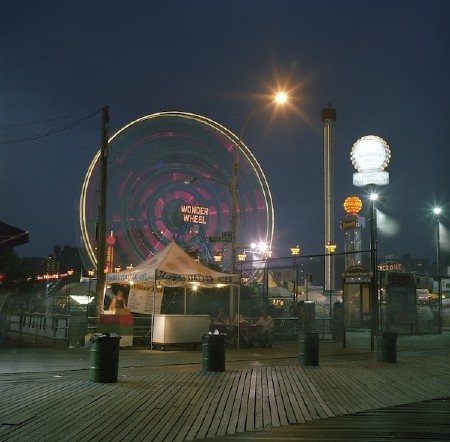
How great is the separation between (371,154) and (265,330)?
7.23m

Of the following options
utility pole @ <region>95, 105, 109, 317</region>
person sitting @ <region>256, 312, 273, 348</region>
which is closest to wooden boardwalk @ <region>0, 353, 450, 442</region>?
person sitting @ <region>256, 312, 273, 348</region>

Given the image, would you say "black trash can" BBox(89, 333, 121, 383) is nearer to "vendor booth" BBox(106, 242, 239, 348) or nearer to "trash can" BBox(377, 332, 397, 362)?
"trash can" BBox(377, 332, 397, 362)

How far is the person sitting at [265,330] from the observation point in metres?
22.2

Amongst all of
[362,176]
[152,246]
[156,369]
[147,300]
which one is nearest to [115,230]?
[152,246]

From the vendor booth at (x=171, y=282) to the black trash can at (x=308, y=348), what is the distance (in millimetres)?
6146

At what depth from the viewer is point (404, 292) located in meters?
25.4

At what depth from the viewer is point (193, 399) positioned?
10.2 m

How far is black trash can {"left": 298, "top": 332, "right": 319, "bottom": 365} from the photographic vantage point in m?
15.3

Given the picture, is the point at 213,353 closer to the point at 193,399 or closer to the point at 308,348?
the point at 308,348

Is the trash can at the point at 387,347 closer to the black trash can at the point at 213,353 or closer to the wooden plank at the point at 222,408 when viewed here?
the black trash can at the point at 213,353

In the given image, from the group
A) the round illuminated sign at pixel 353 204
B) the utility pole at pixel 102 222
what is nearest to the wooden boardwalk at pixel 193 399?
the utility pole at pixel 102 222

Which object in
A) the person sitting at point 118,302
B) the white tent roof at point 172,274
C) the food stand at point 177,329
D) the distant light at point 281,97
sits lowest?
the food stand at point 177,329

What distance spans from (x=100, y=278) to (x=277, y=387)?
39.1 feet

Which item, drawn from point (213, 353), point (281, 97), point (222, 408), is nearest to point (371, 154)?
point (281, 97)
